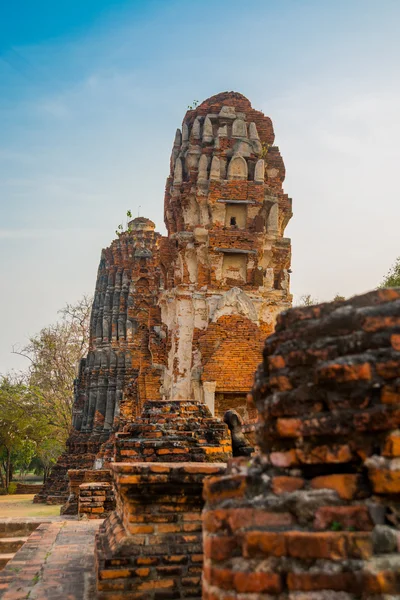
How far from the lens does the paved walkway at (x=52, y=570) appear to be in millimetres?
4645

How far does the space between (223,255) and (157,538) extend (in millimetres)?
8629

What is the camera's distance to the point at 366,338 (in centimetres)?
241

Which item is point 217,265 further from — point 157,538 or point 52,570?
point 157,538

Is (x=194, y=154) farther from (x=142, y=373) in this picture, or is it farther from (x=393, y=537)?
(x=393, y=537)

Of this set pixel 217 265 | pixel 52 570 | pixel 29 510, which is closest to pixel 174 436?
pixel 52 570

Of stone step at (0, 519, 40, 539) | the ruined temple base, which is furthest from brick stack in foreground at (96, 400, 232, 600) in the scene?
stone step at (0, 519, 40, 539)

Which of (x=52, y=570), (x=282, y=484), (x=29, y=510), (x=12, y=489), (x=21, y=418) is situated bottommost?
(x=52, y=570)

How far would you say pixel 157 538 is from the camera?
4.29 meters

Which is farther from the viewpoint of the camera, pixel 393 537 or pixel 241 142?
pixel 241 142

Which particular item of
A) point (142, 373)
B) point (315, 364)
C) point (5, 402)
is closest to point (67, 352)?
point (5, 402)

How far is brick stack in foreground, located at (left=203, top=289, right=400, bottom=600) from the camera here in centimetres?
218

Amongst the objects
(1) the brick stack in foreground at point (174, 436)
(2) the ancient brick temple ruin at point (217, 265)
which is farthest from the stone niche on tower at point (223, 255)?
(1) the brick stack in foreground at point (174, 436)

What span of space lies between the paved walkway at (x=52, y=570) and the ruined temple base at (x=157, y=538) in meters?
0.40

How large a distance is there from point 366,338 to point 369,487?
54 cm
